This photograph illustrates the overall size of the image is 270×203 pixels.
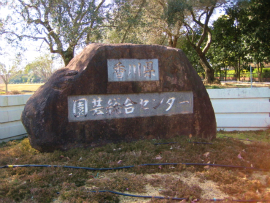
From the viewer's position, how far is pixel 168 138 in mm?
5105

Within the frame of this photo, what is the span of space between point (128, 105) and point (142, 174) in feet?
5.52

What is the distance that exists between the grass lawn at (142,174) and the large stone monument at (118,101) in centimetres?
32

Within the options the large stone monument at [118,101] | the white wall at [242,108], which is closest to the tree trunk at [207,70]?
the white wall at [242,108]

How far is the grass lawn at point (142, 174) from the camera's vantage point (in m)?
3.08

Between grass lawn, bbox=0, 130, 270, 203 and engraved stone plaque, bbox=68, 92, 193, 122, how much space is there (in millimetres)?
608

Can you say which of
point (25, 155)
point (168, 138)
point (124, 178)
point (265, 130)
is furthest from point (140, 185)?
point (265, 130)

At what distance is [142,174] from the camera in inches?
145

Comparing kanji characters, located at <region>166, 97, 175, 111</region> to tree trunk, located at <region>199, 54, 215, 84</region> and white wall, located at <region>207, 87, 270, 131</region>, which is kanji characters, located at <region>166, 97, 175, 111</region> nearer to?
white wall, located at <region>207, 87, 270, 131</region>

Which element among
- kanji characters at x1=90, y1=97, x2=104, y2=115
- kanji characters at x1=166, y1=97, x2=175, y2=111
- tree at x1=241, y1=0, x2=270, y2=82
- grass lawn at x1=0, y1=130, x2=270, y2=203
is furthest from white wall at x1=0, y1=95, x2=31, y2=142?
tree at x1=241, y1=0, x2=270, y2=82

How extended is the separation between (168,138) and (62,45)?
906 cm

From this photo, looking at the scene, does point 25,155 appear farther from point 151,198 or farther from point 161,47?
point 161,47

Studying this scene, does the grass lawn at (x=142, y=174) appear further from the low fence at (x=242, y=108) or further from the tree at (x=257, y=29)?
the tree at (x=257, y=29)

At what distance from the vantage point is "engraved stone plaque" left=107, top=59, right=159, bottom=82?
16.2 ft

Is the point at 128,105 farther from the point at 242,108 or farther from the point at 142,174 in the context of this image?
the point at 242,108
